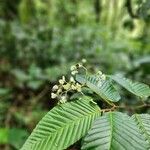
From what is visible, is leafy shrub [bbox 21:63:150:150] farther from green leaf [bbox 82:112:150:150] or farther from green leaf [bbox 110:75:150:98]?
green leaf [bbox 110:75:150:98]

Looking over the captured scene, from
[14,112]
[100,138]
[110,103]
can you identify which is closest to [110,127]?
[100,138]

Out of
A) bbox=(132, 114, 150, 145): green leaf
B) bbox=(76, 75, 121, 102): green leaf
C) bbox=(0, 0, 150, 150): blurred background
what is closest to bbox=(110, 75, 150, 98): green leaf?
bbox=(76, 75, 121, 102): green leaf

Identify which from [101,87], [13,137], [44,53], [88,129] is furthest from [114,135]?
[44,53]

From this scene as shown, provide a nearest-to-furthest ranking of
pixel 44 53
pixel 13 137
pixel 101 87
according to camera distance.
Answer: pixel 101 87
pixel 13 137
pixel 44 53

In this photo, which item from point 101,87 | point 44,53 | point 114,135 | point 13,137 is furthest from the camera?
point 44,53

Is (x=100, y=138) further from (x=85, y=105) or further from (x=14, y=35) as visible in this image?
(x=14, y=35)

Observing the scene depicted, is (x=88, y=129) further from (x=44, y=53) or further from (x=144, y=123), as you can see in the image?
(x=44, y=53)
